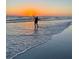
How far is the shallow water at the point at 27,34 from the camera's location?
61.3 inches

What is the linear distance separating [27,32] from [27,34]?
0.08 feet

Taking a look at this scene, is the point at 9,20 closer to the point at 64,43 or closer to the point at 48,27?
the point at 48,27

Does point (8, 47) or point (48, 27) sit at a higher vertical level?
point (48, 27)

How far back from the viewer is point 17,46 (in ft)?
5.12

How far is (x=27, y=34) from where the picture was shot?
1.59 metres

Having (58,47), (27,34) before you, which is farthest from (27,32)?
(58,47)

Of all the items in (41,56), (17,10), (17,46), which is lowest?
(41,56)

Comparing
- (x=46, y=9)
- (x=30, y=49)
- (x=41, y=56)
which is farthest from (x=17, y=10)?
(x=41, y=56)

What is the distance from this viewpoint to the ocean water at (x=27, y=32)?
1559 mm

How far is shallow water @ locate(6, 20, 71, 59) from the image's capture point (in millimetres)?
1558

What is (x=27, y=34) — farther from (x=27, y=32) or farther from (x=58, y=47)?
(x=58, y=47)

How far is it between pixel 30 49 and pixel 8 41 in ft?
0.75

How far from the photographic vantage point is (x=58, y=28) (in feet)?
5.37

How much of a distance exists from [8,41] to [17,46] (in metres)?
0.10
